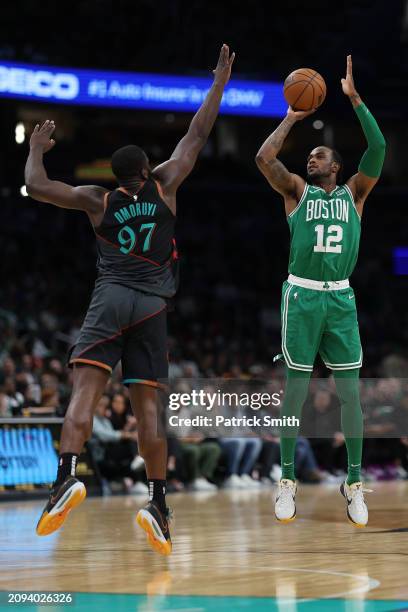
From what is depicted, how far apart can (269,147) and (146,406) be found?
1950mm

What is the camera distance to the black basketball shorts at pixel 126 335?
→ 20.1 feet

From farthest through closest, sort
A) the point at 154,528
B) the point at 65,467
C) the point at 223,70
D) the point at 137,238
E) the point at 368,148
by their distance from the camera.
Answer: the point at 368,148, the point at 223,70, the point at 137,238, the point at 154,528, the point at 65,467

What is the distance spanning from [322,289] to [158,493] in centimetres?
183

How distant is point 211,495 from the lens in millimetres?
13352

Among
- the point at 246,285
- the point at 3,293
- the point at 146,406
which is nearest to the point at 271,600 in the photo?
the point at 146,406

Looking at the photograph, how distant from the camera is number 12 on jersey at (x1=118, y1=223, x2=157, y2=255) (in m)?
6.20

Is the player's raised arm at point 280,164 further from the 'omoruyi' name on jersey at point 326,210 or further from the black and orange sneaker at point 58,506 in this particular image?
the black and orange sneaker at point 58,506

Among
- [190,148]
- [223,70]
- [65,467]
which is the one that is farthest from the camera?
[223,70]

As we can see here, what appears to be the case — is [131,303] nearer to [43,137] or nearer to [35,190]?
[35,190]

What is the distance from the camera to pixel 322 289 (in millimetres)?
7164

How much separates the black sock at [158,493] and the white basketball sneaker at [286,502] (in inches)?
40.8

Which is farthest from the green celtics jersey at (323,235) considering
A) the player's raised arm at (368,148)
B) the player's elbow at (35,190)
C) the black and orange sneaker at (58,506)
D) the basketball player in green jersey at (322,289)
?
the black and orange sneaker at (58,506)

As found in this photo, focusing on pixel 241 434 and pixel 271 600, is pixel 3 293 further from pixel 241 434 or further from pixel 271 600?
pixel 271 600

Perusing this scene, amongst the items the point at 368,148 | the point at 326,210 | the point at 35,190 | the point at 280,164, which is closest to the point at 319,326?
the point at 326,210
